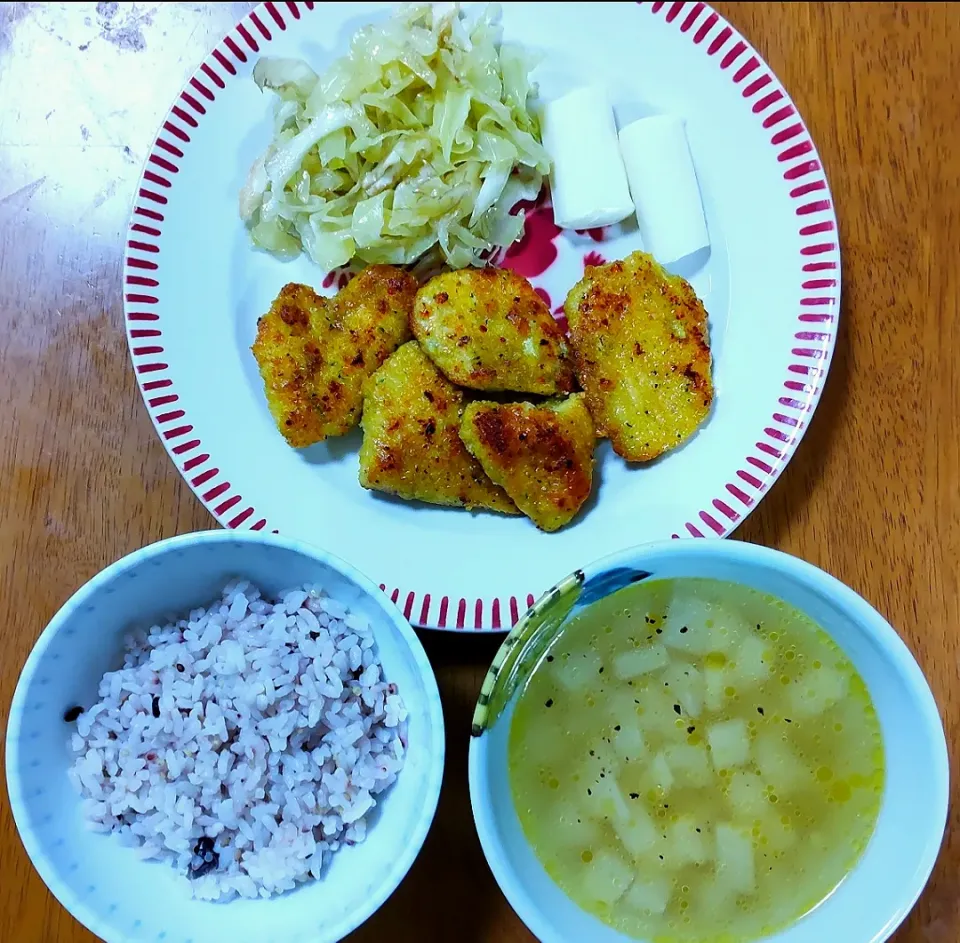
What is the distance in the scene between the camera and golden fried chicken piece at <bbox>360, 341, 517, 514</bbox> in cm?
171

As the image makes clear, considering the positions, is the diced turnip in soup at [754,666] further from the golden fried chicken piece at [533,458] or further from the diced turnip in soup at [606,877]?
the golden fried chicken piece at [533,458]

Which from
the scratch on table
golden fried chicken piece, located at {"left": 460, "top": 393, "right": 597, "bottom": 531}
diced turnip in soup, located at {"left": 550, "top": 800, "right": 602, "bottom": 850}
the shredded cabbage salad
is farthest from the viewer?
the scratch on table

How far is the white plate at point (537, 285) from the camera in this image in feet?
5.62

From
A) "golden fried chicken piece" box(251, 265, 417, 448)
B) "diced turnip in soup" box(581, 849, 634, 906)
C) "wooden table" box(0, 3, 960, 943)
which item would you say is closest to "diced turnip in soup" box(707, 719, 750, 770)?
"diced turnip in soup" box(581, 849, 634, 906)

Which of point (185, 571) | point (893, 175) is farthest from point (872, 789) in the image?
point (893, 175)

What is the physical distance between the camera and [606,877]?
4.41 feet

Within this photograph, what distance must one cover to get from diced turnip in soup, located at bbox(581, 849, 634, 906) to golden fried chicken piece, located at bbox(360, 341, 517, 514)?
67cm

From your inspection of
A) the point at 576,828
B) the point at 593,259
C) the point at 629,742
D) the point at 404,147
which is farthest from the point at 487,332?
the point at 576,828

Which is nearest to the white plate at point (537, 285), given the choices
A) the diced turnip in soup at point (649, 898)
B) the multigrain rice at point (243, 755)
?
the multigrain rice at point (243, 755)

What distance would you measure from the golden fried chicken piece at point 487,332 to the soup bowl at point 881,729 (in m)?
0.59

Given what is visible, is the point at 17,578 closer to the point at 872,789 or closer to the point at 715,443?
the point at 715,443

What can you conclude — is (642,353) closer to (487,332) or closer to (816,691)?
(487,332)

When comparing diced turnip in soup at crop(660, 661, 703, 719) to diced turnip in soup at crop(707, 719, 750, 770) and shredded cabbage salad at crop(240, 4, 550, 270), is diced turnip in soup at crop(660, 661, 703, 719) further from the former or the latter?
shredded cabbage salad at crop(240, 4, 550, 270)

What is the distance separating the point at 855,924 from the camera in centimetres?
131
